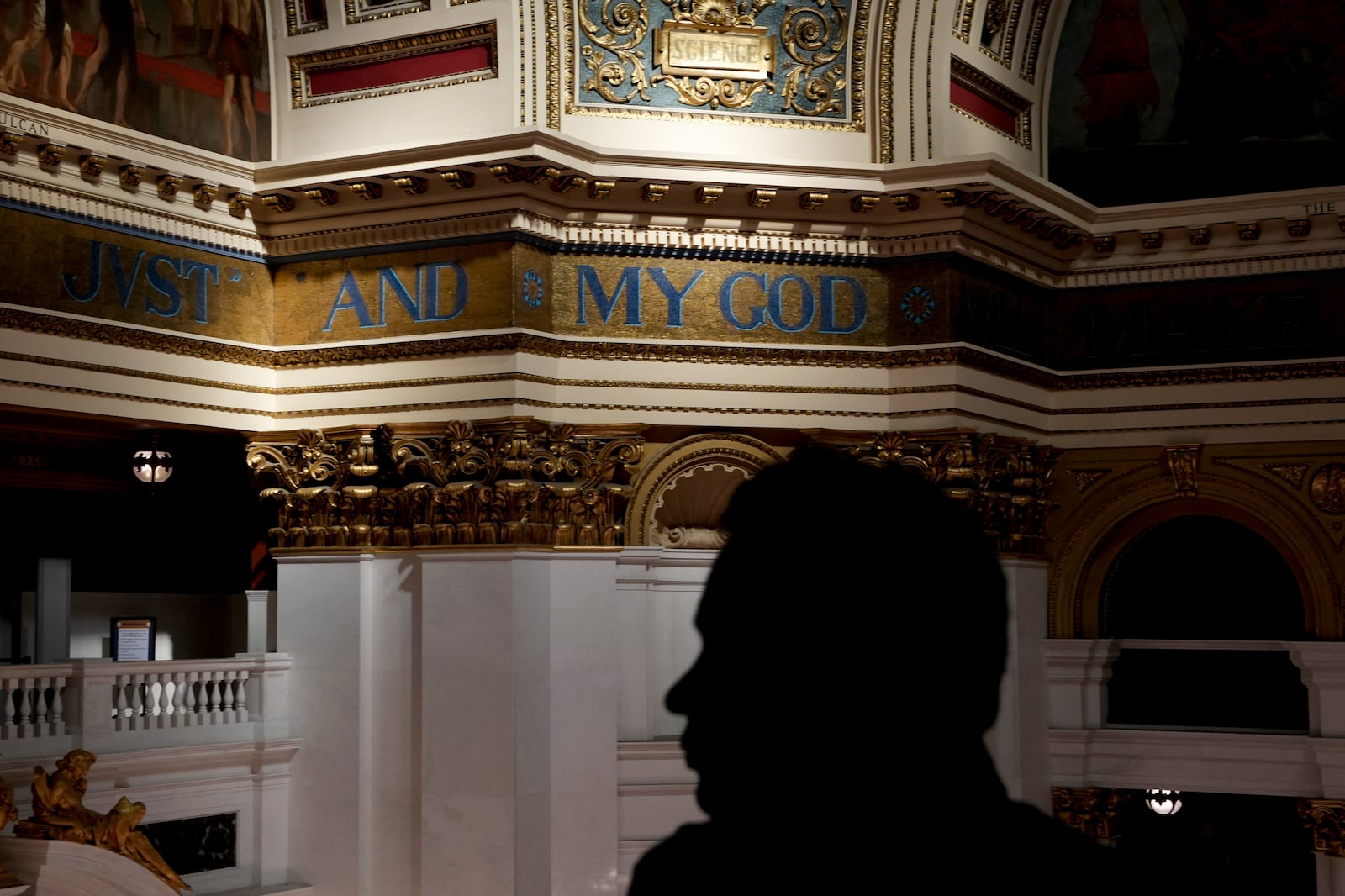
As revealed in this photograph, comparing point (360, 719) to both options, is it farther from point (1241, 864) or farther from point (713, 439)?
point (1241, 864)

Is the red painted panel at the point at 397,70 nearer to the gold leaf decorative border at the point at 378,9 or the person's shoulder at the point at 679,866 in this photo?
the gold leaf decorative border at the point at 378,9

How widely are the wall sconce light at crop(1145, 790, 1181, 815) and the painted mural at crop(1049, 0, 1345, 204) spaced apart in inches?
197

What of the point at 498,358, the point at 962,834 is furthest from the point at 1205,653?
the point at 962,834

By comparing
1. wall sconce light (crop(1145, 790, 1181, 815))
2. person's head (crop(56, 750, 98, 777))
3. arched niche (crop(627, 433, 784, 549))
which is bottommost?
wall sconce light (crop(1145, 790, 1181, 815))

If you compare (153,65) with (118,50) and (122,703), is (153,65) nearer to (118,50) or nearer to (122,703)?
(118,50)

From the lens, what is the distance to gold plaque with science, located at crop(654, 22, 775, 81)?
43.9 ft

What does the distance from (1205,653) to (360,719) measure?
7273 millimetres

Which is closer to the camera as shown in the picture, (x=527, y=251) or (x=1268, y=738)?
(x=527, y=251)

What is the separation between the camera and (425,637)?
12.5 m

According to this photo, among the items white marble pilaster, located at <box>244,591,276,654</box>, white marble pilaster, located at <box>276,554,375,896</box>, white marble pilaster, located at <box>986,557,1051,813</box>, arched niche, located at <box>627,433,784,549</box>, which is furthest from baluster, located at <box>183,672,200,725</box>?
white marble pilaster, located at <box>986,557,1051,813</box>

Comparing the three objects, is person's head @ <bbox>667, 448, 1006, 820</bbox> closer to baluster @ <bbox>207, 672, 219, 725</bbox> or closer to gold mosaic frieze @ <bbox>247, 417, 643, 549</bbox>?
gold mosaic frieze @ <bbox>247, 417, 643, 549</bbox>

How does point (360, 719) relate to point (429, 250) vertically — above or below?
below

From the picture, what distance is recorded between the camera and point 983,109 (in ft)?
46.7

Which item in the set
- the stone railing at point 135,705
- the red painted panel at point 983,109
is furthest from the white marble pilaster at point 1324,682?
the stone railing at point 135,705
